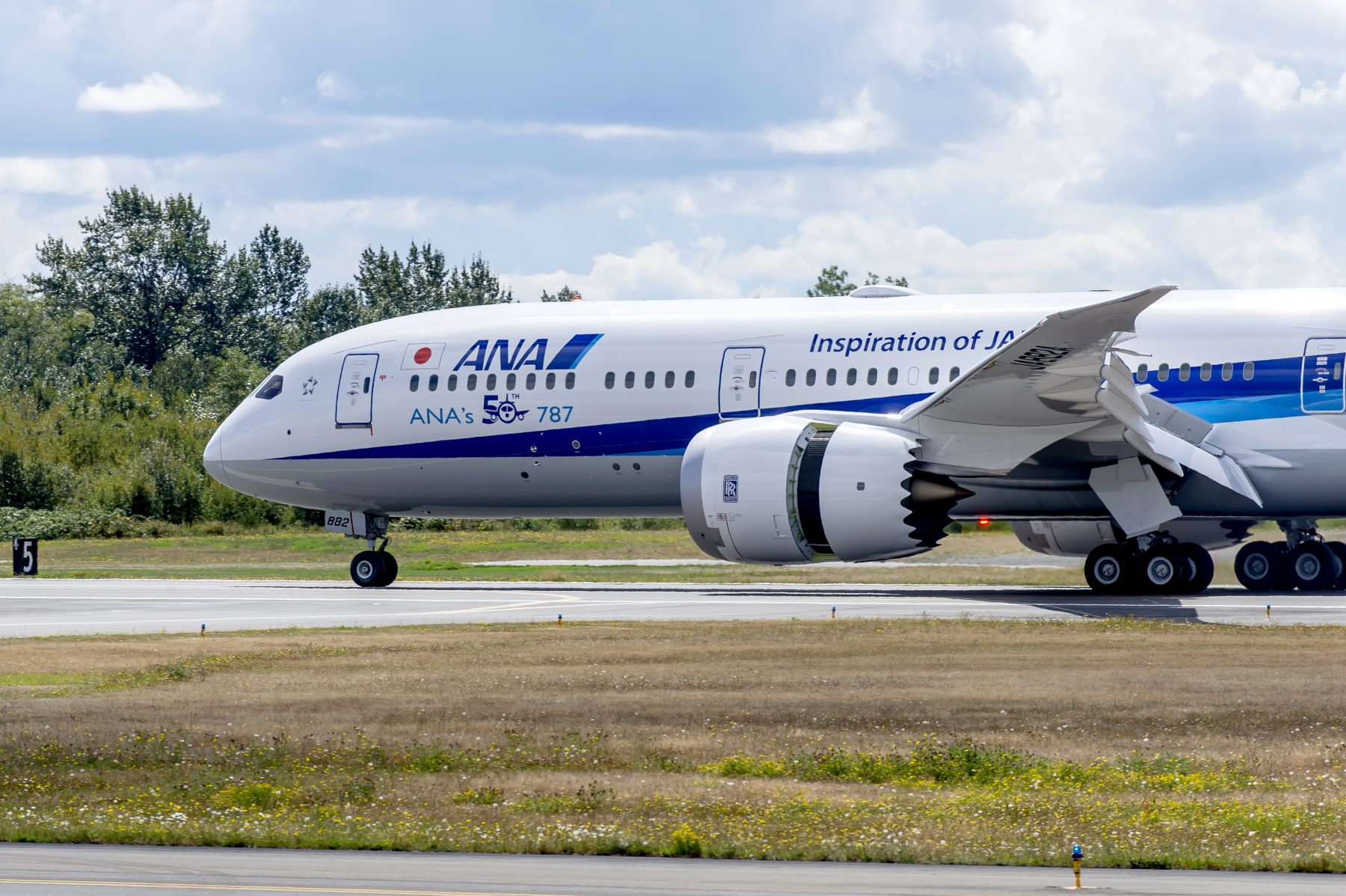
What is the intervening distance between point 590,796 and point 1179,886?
377cm

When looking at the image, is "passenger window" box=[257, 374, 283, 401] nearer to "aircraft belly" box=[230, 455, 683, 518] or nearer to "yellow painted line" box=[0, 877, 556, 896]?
"aircraft belly" box=[230, 455, 683, 518]

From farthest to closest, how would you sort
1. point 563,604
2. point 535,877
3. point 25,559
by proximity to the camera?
point 25,559, point 563,604, point 535,877

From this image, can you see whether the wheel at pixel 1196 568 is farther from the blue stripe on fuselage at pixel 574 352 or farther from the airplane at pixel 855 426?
the blue stripe on fuselage at pixel 574 352

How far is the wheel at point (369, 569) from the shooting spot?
29859 mm

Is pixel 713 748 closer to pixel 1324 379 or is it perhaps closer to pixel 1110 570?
pixel 1110 570

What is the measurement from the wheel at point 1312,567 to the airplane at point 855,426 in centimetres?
3

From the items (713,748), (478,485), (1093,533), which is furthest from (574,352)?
(713,748)

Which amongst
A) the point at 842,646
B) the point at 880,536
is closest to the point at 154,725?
the point at 842,646

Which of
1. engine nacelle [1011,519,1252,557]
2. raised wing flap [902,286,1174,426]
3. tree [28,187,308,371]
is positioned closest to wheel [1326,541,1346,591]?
engine nacelle [1011,519,1252,557]

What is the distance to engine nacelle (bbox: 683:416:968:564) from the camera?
23.7m

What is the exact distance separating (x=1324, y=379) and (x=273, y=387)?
1766 cm

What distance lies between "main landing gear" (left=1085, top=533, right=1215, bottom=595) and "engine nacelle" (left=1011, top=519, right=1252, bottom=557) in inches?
51.5

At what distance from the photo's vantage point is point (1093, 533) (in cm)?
2712

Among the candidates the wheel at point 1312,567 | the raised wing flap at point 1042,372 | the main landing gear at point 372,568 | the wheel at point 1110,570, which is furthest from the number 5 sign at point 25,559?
the wheel at point 1312,567
